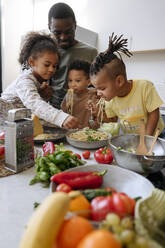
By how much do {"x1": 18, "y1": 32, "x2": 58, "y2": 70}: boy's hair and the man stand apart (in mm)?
121

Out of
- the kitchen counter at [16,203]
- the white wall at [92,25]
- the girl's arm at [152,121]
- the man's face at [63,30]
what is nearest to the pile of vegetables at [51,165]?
the kitchen counter at [16,203]

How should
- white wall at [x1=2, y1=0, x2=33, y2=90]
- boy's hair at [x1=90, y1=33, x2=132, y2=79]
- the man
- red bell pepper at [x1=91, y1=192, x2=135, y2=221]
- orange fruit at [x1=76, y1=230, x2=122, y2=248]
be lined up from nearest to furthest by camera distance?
orange fruit at [x1=76, y1=230, x2=122, y2=248], red bell pepper at [x1=91, y1=192, x2=135, y2=221], boy's hair at [x1=90, y1=33, x2=132, y2=79], the man, white wall at [x1=2, y1=0, x2=33, y2=90]

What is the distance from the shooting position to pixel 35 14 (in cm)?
439

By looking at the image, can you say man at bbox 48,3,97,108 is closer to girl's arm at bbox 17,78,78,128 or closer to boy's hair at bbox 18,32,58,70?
boy's hair at bbox 18,32,58,70

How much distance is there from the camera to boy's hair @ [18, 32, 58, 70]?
1646 mm

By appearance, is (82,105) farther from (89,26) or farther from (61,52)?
(89,26)

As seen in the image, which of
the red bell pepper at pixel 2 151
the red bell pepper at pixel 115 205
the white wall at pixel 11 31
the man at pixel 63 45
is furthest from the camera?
the white wall at pixel 11 31

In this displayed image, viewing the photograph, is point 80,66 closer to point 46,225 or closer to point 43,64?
point 43,64

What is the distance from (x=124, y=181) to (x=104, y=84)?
788 mm

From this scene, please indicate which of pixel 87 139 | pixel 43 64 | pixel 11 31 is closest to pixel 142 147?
pixel 87 139

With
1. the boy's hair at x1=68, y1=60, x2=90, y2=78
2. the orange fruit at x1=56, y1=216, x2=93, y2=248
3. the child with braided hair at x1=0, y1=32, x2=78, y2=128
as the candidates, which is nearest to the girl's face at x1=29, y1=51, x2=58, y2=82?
the child with braided hair at x1=0, y1=32, x2=78, y2=128

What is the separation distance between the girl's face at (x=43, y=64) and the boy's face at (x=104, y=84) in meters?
0.41

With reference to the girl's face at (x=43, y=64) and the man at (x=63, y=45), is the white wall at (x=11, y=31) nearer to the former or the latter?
the man at (x=63, y=45)

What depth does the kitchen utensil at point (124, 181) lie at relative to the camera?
70 centimetres
